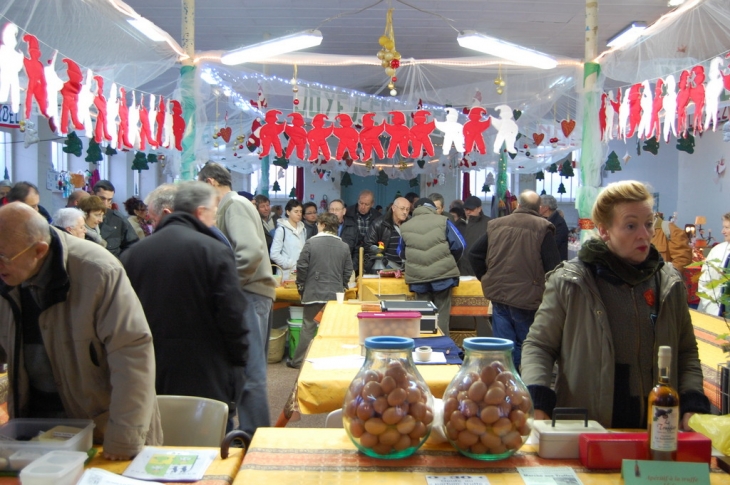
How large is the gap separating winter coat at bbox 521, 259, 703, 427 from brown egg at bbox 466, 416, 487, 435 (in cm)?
45

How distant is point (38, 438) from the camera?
159 centimetres

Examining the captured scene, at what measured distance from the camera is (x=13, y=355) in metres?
1.73

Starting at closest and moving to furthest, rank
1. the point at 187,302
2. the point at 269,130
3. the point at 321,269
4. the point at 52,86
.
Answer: the point at 187,302 < the point at 52,86 < the point at 321,269 < the point at 269,130

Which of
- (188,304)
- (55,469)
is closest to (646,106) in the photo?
(188,304)

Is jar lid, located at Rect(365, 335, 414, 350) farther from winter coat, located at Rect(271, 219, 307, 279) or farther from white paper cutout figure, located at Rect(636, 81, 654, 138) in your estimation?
winter coat, located at Rect(271, 219, 307, 279)

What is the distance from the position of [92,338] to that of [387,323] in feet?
5.40

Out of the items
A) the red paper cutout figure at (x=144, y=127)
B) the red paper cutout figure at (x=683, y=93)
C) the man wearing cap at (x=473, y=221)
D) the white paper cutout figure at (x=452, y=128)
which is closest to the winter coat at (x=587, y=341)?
the red paper cutout figure at (x=683, y=93)

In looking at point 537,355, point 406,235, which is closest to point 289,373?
point 406,235

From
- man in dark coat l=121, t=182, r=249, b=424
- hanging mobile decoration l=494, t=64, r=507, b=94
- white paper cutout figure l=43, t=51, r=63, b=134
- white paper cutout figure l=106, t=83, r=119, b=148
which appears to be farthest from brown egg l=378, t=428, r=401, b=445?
hanging mobile decoration l=494, t=64, r=507, b=94

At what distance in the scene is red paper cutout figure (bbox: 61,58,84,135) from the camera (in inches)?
145

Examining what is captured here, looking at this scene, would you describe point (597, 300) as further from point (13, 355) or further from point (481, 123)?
point (481, 123)

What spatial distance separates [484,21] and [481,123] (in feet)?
8.02

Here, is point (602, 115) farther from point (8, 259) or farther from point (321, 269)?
point (8, 259)

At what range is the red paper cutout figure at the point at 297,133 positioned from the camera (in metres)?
5.77
